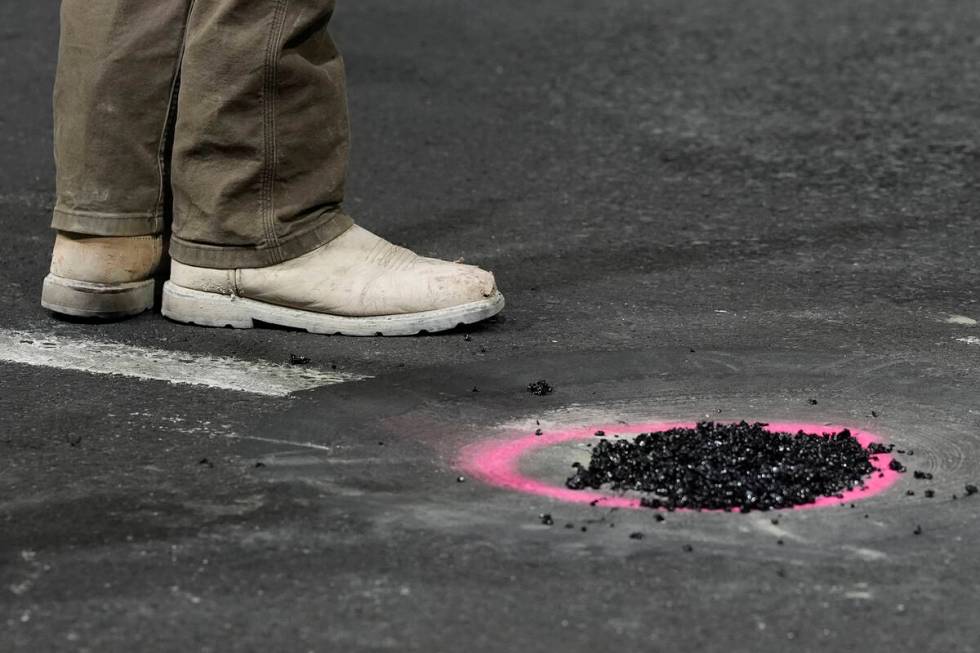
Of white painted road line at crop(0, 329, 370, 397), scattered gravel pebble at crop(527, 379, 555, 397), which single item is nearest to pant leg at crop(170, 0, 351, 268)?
white painted road line at crop(0, 329, 370, 397)

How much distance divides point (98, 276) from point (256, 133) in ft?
1.74

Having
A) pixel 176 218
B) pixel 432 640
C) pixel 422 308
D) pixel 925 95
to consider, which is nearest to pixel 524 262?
pixel 422 308

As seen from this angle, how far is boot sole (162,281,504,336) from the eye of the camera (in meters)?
3.99

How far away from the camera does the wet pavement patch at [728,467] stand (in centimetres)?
290

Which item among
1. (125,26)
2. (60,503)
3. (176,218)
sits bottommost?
(60,503)

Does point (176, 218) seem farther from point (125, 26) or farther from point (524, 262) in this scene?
point (524, 262)

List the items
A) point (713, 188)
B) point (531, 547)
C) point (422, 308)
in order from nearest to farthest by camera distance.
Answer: point (531, 547)
point (422, 308)
point (713, 188)

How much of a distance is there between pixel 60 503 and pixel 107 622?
51cm

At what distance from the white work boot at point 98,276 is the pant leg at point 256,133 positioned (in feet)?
0.37

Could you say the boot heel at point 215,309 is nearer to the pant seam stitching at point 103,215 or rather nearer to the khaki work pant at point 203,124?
the khaki work pant at point 203,124

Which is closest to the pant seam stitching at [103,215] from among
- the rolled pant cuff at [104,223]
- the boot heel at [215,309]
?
the rolled pant cuff at [104,223]

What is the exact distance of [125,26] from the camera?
4027 millimetres

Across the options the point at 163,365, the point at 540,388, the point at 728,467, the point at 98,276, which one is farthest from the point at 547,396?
the point at 98,276

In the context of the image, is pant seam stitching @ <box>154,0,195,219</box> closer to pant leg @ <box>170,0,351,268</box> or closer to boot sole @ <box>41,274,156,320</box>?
pant leg @ <box>170,0,351,268</box>
